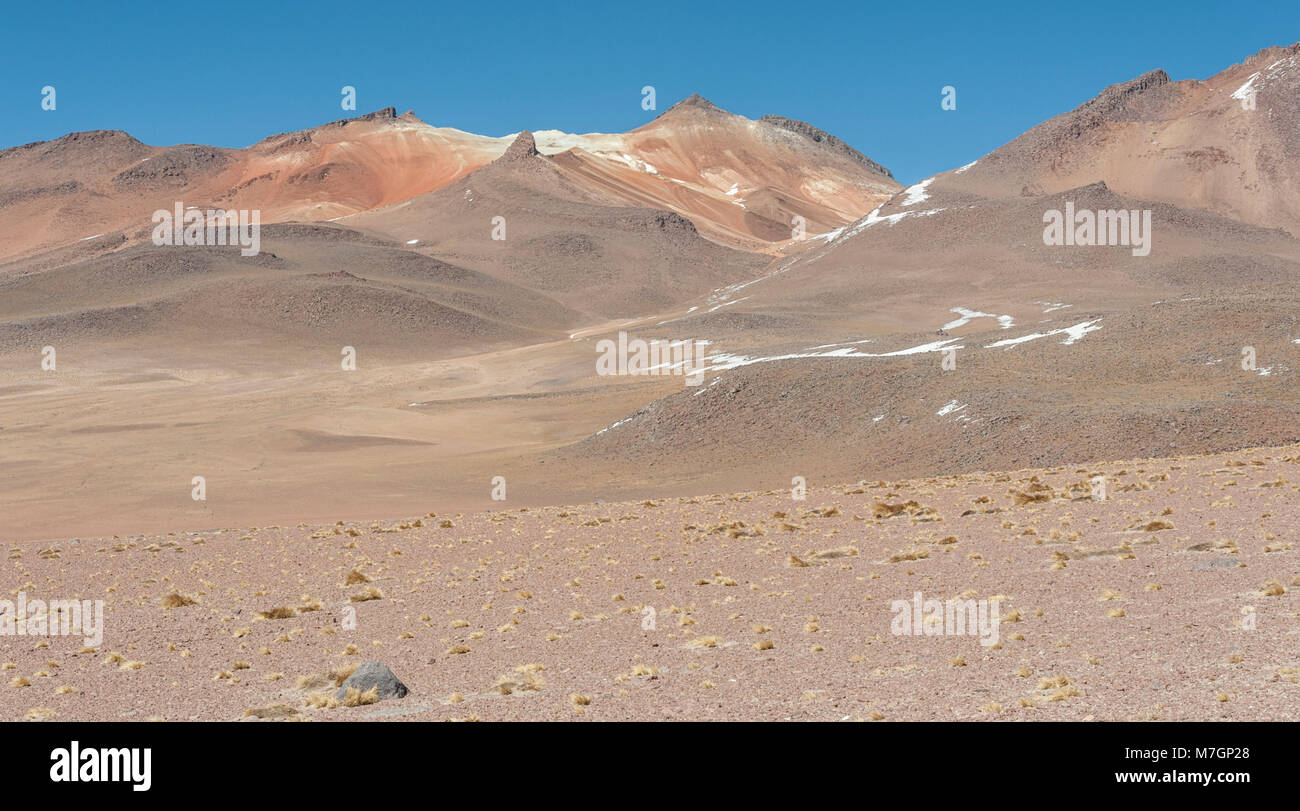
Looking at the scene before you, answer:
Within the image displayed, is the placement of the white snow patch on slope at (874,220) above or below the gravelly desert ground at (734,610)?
above

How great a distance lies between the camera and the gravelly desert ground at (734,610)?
11.8 meters

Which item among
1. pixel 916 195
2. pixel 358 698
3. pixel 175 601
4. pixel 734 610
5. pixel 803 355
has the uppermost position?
pixel 916 195

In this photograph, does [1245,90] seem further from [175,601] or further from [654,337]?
[175,601]

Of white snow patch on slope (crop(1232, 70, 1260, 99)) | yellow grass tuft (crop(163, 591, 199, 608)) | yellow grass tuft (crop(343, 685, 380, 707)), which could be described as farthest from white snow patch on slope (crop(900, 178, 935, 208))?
yellow grass tuft (crop(343, 685, 380, 707))

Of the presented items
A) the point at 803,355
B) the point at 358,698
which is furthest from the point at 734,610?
the point at 803,355

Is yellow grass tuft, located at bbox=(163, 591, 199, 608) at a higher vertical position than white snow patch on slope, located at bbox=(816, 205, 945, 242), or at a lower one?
lower

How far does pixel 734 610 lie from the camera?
17.4 m

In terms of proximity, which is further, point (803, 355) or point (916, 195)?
point (916, 195)

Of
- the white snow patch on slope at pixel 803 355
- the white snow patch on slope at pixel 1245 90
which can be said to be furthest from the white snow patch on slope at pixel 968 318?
the white snow patch on slope at pixel 1245 90

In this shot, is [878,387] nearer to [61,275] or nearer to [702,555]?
[702,555]

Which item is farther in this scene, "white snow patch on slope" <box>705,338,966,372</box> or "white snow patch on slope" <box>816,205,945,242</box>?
"white snow patch on slope" <box>816,205,945,242</box>

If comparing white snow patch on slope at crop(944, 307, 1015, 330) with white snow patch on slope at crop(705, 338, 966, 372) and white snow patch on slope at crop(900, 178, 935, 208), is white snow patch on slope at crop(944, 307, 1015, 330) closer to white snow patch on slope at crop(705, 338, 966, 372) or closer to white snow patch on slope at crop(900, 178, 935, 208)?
white snow patch on slope at crop(705, 338, 966, 372)

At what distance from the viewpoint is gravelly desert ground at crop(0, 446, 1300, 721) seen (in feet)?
38.7

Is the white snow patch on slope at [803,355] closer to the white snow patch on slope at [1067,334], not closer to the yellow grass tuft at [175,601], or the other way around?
the white snow patch on slope at [1067,334]
